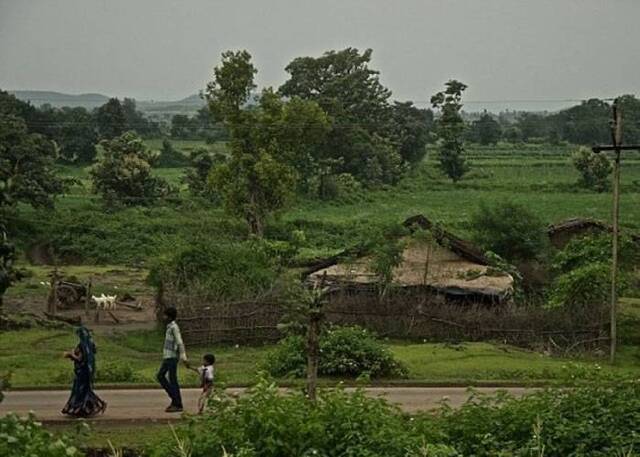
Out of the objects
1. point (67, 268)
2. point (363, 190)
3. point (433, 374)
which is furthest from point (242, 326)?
point (363, 190)

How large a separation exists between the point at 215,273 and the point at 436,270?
7562 mm

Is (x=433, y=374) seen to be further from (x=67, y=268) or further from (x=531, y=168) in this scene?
(x=531, y=168)

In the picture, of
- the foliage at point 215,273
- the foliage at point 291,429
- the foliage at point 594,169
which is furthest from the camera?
the foliage at point 594,169

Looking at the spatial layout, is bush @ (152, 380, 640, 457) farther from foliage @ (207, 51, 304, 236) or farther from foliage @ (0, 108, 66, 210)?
foliage @ (0, 108, 66, 210)

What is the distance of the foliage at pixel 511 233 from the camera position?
119 ft

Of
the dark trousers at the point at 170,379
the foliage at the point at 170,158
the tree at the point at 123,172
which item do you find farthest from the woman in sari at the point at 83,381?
the foliage at the point at 170,158

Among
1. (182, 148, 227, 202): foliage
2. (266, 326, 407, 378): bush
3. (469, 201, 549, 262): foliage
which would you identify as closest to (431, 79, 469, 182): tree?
(182, 148, 227, 202): foliage

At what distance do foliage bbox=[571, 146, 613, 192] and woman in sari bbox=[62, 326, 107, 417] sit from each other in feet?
181

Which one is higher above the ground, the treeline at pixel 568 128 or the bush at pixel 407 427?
the treeline at pixel 568 128

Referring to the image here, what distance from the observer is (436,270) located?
3247cm

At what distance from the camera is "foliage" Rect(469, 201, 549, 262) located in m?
36.4

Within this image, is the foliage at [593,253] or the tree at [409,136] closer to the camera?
the foliage at [593,253]

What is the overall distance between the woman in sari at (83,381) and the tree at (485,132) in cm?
8568

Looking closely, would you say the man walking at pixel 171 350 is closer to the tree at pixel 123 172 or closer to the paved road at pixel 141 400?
the paved road at pixel 141 400
